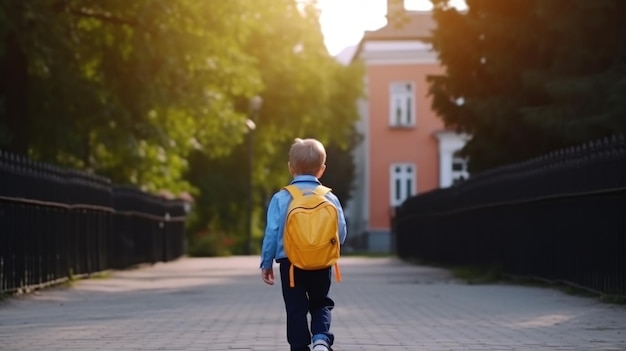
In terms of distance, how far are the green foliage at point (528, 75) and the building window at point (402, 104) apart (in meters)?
46.1

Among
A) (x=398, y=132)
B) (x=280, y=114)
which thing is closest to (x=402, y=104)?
(x=398, y=132)

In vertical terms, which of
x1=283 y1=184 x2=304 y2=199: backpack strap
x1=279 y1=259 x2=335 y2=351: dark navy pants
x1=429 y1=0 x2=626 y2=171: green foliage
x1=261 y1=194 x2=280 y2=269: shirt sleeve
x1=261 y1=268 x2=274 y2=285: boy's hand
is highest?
x1=429 y1=0 x2=626 y2=171: green foliage

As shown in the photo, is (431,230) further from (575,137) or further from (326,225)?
(326,225)

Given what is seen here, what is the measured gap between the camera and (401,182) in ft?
239

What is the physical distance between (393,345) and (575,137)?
32.8ft

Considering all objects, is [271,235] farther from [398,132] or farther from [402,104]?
[398,132]

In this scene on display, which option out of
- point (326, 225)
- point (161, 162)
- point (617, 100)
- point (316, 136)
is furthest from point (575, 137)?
point (316, 136)

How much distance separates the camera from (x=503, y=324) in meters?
12.6

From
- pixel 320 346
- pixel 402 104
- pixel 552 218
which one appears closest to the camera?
pixel 320 346

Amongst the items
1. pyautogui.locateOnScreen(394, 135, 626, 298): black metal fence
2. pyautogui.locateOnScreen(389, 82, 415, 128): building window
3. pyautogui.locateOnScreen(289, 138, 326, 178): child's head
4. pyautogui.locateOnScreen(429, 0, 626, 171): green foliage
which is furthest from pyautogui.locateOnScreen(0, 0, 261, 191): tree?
pyautogui.locateOnScreen(389, 82, 415, 128): building window

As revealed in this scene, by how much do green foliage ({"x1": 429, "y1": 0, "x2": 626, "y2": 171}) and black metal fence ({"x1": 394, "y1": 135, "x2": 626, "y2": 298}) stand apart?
875 mm

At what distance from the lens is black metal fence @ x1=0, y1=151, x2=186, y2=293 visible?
53.9 ft

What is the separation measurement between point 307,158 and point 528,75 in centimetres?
1319

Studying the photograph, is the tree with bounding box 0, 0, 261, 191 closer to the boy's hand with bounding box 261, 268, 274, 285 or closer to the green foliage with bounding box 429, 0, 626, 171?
the green foliage with bounding box 429, 0, 626, 171
